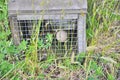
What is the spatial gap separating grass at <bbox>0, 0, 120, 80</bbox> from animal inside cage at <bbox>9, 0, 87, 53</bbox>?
2.9 inches

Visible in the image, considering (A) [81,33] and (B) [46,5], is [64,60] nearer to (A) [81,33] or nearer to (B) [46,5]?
(A) [81,33]

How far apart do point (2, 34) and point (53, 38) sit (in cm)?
38

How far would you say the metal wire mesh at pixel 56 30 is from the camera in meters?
2.35

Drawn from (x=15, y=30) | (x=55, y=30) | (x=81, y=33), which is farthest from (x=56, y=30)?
(x=15, y=30)

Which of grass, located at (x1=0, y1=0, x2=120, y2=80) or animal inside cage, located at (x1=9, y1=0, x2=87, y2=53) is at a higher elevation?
animal inside cage, located at (x1=9, y1=0, x2=87, y2=53)

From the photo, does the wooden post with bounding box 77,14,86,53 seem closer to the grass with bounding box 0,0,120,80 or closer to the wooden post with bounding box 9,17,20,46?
the grass with bounding box 0,0,120,80

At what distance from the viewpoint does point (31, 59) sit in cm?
231

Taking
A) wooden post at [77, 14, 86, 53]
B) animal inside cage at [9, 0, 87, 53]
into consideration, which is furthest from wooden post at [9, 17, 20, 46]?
wooden post at [77, 14, 86, 53]

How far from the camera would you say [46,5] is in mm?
2285

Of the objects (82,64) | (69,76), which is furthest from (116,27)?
(69,76)

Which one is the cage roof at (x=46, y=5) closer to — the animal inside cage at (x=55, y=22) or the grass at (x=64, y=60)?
the animal inside cage at (x=55, y=22)

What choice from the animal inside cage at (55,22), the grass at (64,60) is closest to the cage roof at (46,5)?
the animal inside cage at (55,22)

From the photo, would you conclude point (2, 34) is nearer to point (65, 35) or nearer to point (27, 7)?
point (27, 7)

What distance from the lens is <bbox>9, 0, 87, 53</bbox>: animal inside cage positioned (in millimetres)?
2260
